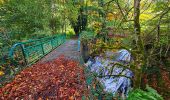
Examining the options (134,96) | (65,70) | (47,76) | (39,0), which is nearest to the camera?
(134,96)

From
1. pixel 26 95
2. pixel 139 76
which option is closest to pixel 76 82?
pixel 26 95

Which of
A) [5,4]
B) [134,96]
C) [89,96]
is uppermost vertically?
[5,4]

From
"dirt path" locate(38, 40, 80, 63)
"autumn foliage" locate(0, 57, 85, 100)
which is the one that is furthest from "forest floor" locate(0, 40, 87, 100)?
"dirt path" locate(38, 40, 80, 63)

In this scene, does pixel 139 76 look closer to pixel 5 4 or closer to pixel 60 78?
pixel 60 78

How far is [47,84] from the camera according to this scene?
5.29m

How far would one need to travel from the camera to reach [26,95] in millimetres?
4711

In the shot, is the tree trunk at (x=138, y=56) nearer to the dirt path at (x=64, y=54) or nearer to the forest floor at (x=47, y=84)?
the forest floor at (x=47, y=84)

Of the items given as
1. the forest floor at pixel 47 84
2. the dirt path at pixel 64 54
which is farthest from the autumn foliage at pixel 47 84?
the dirt path at pixel 64 54

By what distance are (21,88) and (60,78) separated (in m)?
1.31

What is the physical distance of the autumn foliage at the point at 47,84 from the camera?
185 inches

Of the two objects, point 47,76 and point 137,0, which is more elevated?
point 137,0

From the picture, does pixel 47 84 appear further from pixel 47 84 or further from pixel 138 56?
pixel 138 56

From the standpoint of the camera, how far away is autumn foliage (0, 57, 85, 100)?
15.4 feet

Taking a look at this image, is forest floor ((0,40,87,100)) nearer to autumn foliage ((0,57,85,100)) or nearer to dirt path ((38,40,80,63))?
autumn foliage ((0,57,85,100))
